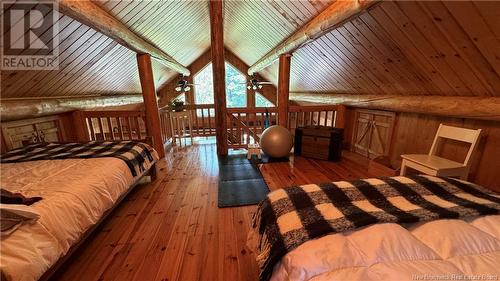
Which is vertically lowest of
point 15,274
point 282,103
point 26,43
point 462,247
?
point 15,274

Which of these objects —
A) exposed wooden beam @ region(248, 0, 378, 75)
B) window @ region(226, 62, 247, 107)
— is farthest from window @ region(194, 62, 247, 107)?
exposed wooden beam @ region(248, 0, 378, 75)

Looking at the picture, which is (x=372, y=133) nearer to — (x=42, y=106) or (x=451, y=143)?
(x=451, y=143)

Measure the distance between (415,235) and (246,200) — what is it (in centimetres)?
166

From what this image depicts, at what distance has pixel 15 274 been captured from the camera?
1.03m

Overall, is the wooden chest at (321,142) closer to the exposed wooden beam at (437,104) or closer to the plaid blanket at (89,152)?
the exposed wooden beam at (437,104)

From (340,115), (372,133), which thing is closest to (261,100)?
(340,115)

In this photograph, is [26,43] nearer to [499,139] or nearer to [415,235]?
[415,235]

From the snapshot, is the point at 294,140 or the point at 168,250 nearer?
the point at 168,250

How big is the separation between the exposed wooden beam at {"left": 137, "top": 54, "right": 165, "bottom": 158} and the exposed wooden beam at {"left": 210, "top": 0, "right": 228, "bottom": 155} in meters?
1.02

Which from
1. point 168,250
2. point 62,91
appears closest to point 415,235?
point 168,250

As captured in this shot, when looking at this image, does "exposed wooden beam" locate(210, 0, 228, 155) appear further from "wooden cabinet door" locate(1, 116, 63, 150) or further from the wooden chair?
the wooden chair

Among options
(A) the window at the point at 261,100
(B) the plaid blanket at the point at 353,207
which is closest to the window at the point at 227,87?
(A) the window at the point at 261,100

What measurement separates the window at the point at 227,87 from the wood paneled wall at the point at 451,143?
5.65m

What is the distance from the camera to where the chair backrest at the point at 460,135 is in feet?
6.88
